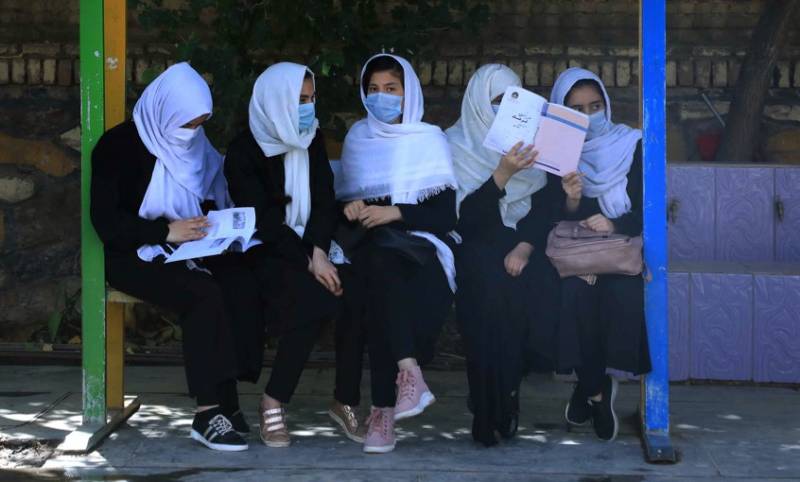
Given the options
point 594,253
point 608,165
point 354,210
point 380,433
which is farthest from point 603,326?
point 354,210

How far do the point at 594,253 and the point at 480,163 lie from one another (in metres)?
0.63

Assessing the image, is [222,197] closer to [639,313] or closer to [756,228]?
[639,313]

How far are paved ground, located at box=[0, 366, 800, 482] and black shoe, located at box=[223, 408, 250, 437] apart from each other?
125 millimetres

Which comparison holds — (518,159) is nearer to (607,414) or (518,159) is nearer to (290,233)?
(290,233)

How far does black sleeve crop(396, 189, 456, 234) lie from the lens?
5.23 m

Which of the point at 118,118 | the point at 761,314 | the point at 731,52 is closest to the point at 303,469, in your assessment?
the point at 118,118

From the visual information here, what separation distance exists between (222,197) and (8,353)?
6.55 ft

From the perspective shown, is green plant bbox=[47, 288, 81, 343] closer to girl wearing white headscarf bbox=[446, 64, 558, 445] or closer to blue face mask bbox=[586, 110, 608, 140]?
girl wearing white headscarf bbox=[446, 64, 558, 445]

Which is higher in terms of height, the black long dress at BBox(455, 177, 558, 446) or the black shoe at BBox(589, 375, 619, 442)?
the black long dress at BBox(455, 177, 558, 446)

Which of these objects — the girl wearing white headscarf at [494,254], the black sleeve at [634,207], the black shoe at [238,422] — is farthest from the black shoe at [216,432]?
the black sleeve at [634,207]

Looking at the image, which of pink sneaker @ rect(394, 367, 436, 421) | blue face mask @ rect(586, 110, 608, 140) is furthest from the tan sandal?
blue face mask @ rect(586, 110, 608, 140)

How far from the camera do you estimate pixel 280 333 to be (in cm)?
512

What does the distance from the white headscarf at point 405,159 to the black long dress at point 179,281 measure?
1.97ft

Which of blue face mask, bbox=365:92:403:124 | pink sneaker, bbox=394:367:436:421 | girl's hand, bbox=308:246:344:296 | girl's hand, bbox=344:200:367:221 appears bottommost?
pink sneaker, bbox=394:367:436:421
